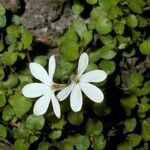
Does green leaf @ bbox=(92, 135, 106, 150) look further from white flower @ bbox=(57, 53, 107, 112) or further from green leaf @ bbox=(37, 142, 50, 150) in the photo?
white flower @ bbox=(57, 53, 107, 112)

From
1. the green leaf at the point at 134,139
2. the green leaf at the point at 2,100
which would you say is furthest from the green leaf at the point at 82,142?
the green leaf at the point at 2,100

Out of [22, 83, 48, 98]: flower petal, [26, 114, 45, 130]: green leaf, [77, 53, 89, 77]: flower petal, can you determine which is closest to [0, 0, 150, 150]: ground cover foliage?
[26, 114, 45, 130]: green leaf

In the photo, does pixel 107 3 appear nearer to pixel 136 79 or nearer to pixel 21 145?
pixel 136 79

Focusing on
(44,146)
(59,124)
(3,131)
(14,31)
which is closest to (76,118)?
(59,124)

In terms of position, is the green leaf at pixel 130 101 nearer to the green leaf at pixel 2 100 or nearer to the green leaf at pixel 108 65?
the green leaf at pixel 108 65

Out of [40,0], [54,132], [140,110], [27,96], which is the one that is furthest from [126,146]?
[40,0]

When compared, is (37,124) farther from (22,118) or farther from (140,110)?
(140,110)
